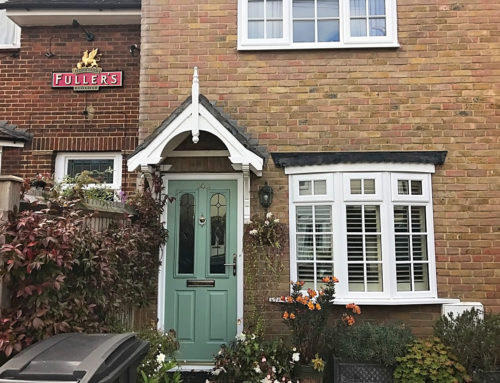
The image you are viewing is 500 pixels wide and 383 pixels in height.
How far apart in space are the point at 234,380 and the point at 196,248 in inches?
72.8

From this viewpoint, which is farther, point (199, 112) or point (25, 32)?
point (25, 32)

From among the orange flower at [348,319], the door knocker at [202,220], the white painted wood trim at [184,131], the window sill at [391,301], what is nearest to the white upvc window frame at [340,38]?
the white painted wood trim at [184,131]

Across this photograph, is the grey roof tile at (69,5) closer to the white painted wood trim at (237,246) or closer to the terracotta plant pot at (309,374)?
the white painted wood trim at (237,246)

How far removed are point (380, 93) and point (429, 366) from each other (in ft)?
12.0

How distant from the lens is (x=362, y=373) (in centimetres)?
500

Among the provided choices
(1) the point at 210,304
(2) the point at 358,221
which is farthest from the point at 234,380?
(2) the point at 358,221

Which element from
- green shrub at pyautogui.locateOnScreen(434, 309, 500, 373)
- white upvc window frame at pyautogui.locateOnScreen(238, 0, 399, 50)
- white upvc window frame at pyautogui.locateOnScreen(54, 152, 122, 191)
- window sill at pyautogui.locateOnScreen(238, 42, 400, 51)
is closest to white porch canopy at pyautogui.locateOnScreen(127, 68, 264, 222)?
window sill at pyautogui.locateOnScreen(238, 42, 400, 51)

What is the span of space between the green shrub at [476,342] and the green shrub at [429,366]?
0.12 metres

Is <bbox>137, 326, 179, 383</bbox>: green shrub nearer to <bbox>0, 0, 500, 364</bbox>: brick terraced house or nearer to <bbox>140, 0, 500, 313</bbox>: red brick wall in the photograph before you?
<bbox>0, 0, 500, 364</bbox>: brick terraced house

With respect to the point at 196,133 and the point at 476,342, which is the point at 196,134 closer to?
the point at 196,133

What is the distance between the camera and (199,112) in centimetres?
539

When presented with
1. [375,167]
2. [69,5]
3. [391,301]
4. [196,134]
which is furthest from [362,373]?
[69,5]

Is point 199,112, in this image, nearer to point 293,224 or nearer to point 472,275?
point 293,224

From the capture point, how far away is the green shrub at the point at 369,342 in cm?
495
